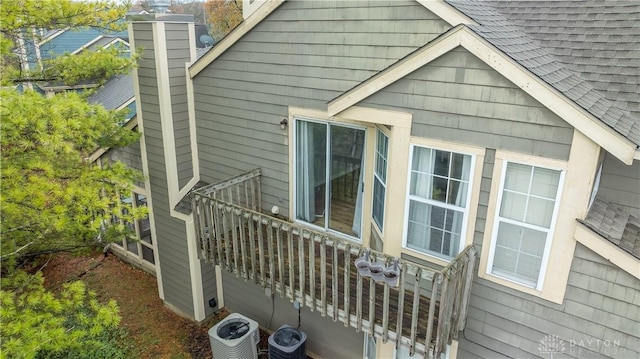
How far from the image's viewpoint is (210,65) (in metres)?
7.65

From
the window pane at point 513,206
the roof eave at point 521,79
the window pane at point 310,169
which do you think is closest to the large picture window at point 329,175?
the window pane at point 310,169

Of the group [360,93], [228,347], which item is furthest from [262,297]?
[360,93]

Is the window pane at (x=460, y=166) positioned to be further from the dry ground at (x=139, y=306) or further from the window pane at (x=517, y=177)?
the dry ground at (x=139, y=306)

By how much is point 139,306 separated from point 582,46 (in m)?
10.2

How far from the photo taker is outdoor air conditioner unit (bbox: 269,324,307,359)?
7102 mm

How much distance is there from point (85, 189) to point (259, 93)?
3291 millimetres

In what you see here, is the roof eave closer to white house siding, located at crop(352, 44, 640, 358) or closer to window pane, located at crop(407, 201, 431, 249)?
white house siding, located at crop(352, 44, 640, 358)

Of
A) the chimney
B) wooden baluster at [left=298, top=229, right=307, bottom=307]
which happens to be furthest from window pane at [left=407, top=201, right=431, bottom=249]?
the chimney

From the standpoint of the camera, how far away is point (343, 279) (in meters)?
6.18

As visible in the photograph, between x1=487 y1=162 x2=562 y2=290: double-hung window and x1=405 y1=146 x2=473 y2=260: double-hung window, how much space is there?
0.44m

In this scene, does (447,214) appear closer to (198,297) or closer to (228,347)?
(228,347)

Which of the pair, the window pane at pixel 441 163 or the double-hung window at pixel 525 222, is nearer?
the double-hung window at pixel 525 222

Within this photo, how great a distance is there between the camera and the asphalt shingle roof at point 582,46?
173 inches

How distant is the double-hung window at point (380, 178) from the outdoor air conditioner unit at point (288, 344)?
276cm
